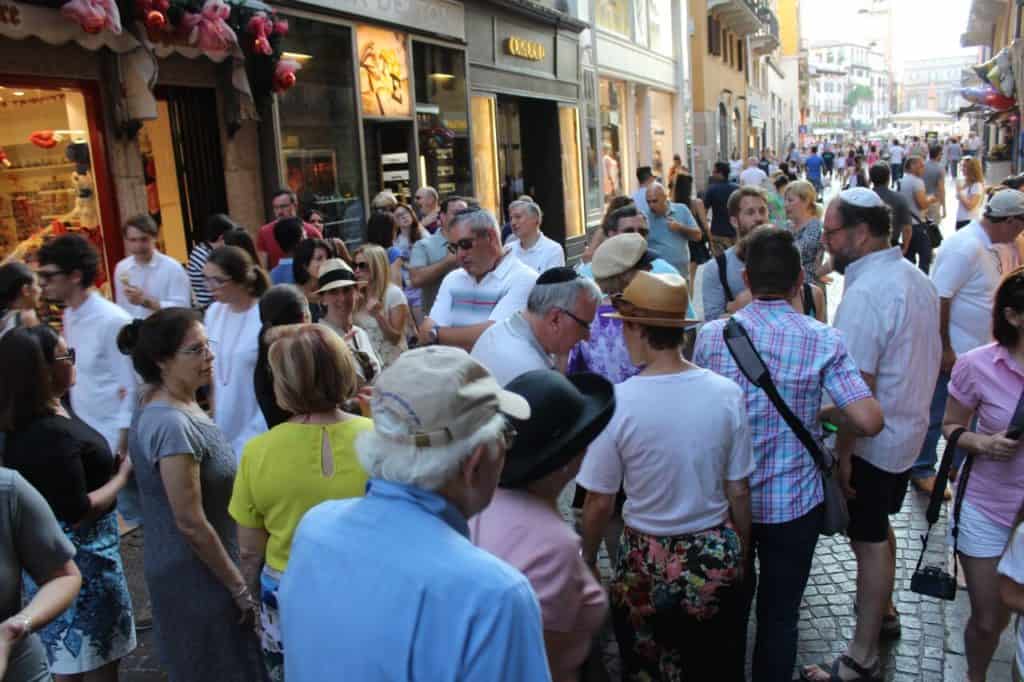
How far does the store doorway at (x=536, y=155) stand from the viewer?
675 inches

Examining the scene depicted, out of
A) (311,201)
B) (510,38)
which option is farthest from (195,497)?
(510,38)

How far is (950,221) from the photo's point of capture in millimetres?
20109

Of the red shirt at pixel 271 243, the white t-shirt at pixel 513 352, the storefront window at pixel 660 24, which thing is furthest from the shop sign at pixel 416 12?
the storefront window at pixel 660 24

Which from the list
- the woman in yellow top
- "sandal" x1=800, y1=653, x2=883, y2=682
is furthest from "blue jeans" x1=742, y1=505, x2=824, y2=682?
the woman in yellow top

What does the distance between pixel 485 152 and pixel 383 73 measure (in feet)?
12.2

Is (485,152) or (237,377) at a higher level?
(485,152)

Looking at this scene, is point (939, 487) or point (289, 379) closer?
point (289, 379)

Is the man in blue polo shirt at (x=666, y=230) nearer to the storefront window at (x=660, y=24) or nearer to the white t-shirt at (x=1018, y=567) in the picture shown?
the white t-shirt at (x=1018, y=567)

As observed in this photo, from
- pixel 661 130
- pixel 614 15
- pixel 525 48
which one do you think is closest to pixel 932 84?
pixel 661 130

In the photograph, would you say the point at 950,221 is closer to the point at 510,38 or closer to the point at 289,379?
the point at 510,38

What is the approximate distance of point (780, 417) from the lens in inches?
118

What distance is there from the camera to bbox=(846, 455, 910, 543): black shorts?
3.48m

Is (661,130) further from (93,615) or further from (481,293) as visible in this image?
(93,615)

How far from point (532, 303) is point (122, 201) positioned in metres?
5.81
